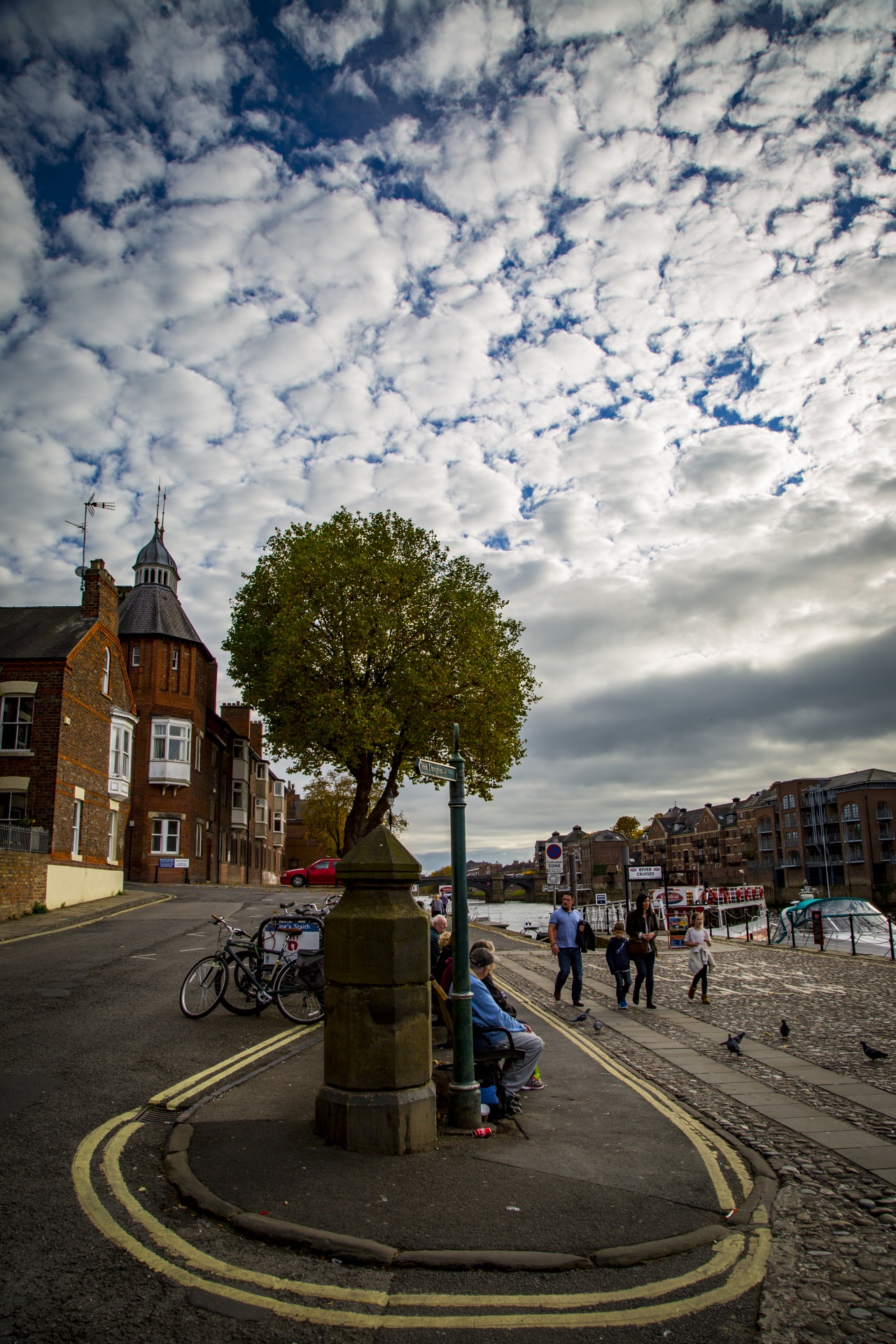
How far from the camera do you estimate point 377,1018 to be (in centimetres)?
644

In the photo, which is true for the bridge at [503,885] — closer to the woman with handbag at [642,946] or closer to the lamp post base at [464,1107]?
the woman with handbag at [642,946]

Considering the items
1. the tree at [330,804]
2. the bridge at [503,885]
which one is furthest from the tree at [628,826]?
→ the tree at [330,804]

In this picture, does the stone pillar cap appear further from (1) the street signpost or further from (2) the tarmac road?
(2) the tarmac road

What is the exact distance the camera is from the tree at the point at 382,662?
3369 centimetres

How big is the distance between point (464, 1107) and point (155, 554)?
5075 centimetres

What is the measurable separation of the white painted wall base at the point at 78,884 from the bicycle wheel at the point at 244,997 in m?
17.5

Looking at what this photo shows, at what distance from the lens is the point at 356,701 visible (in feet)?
109

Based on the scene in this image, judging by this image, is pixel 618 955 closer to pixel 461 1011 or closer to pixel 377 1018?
pixel 461 1011

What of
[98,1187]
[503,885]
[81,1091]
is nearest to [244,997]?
[81,1091]

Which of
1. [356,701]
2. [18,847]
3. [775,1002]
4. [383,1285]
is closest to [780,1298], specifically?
[383,1285]

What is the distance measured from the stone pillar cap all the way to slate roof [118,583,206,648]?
4395cm

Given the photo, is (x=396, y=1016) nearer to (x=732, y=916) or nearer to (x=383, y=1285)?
(x=383, y=1285)

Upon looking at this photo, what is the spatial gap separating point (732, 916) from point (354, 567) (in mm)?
54326

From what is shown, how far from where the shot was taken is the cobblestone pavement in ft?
13.9
